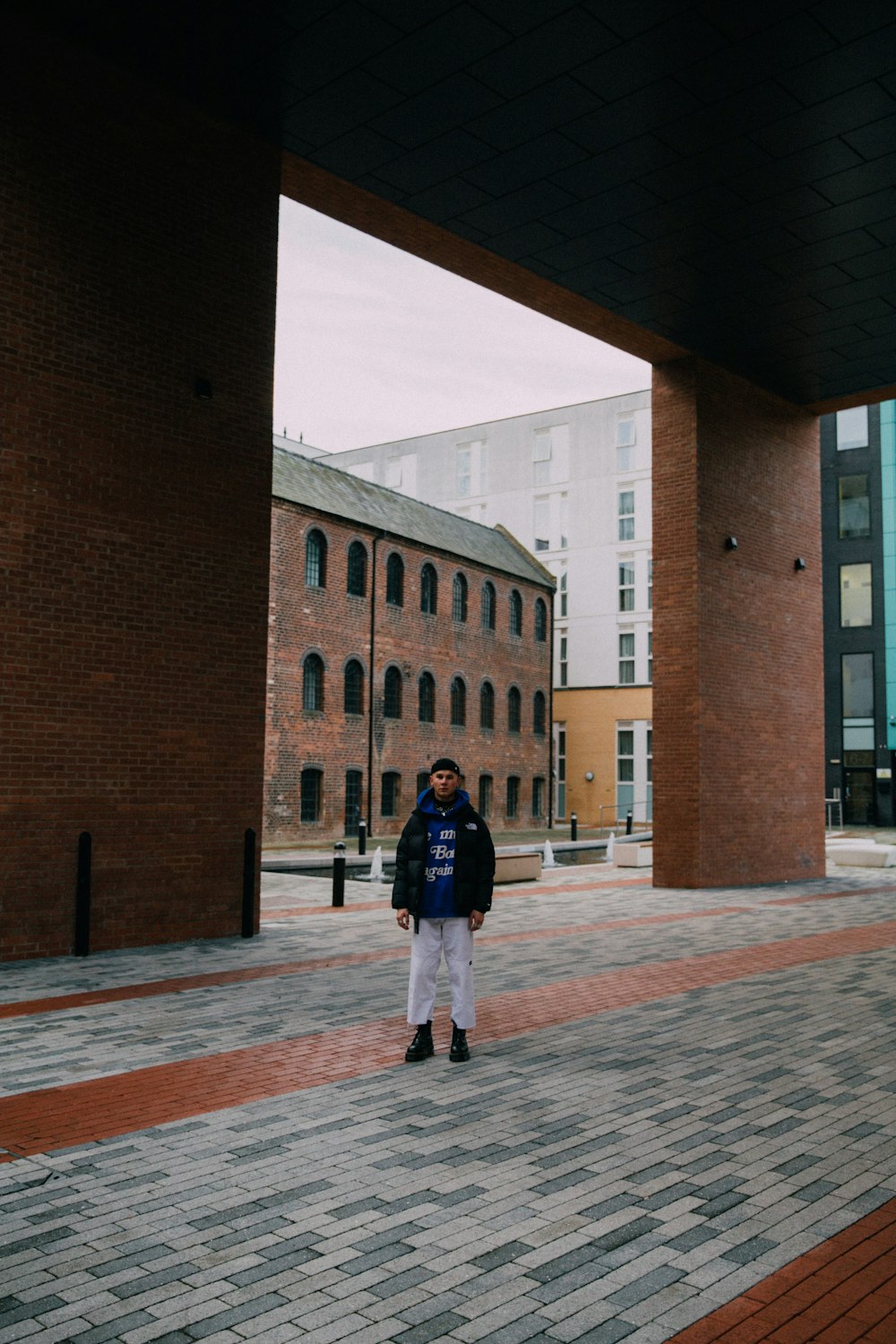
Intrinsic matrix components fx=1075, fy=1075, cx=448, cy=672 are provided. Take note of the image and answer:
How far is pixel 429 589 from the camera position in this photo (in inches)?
1491

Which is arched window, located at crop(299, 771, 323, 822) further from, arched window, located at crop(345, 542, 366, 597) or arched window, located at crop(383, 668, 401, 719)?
arched window, located at crop(345, 542, 366, 597)

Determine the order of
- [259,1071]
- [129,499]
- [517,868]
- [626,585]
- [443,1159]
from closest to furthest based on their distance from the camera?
[443,1159]
[259,1071]
[129,499]
[517,868]
[626,585]

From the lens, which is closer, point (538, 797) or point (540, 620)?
point (538, 797)

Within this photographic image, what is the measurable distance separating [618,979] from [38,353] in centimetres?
717

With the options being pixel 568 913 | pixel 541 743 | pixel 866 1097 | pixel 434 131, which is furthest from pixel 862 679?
pixel 866 1097

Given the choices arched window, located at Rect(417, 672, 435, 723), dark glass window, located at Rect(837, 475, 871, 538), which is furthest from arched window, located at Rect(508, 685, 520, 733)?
dark glass window, located at Rect(837, 475, 871, 538)

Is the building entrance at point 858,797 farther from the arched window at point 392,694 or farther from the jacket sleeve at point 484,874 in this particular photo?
the jacket sleeve at point 484,874

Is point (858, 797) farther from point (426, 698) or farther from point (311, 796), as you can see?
point (311, 796)

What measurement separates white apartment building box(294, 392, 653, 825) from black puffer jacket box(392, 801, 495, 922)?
4036 centimetres

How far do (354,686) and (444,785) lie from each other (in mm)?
27329

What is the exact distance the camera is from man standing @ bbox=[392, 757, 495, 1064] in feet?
20.6

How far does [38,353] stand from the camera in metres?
9.18


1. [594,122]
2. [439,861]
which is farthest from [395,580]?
[439,861]

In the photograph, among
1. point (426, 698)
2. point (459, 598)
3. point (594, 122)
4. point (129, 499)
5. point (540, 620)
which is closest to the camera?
point (129, 499)
